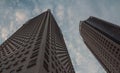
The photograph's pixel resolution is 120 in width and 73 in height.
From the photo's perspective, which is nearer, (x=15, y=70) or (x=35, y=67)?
(x=35, y=67)

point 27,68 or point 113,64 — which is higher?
point 27,68

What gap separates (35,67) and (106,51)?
59.9 metres

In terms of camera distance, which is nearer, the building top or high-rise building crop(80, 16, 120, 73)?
high-rise building crop(80, 16, 120, 73)

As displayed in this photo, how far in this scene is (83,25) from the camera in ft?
411

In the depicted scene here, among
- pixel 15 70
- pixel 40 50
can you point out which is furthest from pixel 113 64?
pixel 15 70

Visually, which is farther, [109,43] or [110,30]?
[110,30]

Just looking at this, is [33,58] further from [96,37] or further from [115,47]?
[96,37]

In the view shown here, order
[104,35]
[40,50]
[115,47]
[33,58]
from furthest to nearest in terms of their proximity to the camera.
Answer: [104,35] < [115,47] < [40,50] < [33,58]

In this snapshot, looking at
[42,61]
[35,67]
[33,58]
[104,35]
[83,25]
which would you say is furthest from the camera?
[83,25]

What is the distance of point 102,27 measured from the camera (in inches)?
3853

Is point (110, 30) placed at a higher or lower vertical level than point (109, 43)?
higher

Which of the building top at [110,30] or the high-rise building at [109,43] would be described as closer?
the high-rise building at [109,43]

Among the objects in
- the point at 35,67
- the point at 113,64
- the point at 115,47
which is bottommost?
the point at 113,64

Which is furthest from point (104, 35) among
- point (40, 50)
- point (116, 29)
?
point (40, 50)
